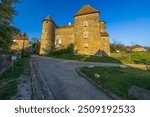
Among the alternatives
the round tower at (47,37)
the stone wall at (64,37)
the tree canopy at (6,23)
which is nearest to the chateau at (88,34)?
the stone wall at (64,37)

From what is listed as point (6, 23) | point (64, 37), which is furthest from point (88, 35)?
point (6, 23)

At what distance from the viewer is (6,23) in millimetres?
14875

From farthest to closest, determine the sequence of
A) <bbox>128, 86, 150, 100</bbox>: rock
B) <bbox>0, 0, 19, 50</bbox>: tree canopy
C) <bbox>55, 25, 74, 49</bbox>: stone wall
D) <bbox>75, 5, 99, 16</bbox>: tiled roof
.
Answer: <bbox>55, 25, 74, 49</bbox>: stone wall
<bbox>75, 5, 99, 16</bbox>: tiled roof
<bbox>0, 0, 19, 50</bbox>: tree canopy
<bbox>128, 86, 150, 100</bbox>: rock

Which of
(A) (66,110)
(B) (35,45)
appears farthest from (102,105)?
(B) (35,45)

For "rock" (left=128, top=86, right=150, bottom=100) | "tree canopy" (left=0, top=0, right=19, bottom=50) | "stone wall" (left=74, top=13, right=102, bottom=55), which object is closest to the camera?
"rock" (left=128, top=86, right=150, bottom=100)

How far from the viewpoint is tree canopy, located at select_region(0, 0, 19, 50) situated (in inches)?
552

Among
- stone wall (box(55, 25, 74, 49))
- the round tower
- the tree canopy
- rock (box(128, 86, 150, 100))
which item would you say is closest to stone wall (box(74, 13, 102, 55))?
stone wall (box(55, 25, 74, 49))

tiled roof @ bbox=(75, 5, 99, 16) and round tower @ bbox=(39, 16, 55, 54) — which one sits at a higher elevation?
tiled roof @ bbox=(75, 5, 99, 16)

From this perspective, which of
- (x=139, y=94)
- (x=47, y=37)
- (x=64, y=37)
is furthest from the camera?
(x=64, y=37)

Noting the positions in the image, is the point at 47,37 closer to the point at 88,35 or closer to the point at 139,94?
the point at 88,35

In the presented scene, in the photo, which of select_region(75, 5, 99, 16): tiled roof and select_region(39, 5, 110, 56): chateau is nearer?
select_region(39, 5, 110, 56): chateau

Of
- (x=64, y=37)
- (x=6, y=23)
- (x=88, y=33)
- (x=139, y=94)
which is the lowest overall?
(x=139, y=94)

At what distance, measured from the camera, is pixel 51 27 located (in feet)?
167

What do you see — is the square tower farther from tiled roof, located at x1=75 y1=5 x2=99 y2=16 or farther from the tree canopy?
the tree canopy
